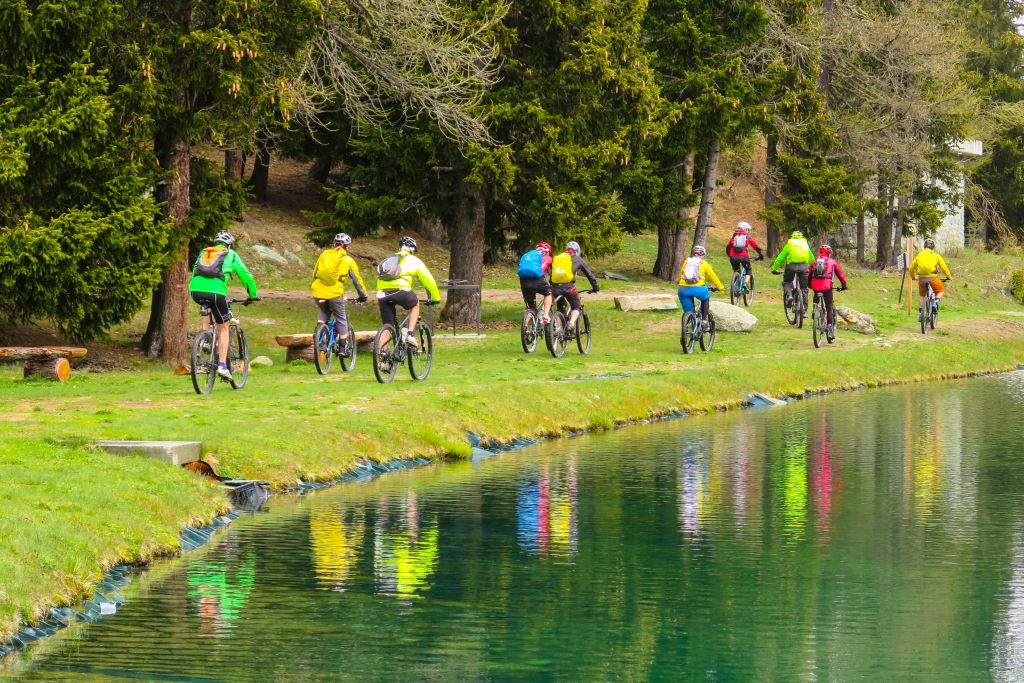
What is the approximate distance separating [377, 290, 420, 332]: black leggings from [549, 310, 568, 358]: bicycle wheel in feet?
19.5

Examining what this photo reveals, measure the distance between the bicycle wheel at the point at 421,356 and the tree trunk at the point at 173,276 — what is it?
178 inches

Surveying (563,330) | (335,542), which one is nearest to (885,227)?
(563,330)

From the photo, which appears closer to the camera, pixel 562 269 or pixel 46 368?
pixel 46 368

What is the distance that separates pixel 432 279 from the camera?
22.4 metres

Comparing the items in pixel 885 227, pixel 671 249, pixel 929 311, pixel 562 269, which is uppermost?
pixel 885 227

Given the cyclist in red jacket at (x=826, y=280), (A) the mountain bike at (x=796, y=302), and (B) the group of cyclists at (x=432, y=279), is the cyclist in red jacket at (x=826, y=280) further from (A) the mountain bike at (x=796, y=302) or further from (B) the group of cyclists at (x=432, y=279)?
(A) the mountain bike at (x=796, y=302)

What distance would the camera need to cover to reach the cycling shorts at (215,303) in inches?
787

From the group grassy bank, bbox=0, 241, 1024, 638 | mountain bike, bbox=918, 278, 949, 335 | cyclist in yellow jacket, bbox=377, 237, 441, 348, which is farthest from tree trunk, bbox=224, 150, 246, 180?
cyclist in yellow jacket, bbox=377, 237, 441, 348

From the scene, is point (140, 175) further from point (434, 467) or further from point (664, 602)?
point (664, 602)

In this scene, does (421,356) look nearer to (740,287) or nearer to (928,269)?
(740,287)

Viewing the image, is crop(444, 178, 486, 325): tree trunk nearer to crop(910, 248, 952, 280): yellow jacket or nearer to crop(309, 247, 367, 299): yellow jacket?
crop(910, 248, 952, 280): yellow jacket

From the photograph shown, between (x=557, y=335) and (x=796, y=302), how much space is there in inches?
365

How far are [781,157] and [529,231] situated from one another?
16397mm

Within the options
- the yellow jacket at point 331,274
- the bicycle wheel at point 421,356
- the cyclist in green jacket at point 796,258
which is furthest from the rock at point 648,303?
the yellow jacket at point 331,274
